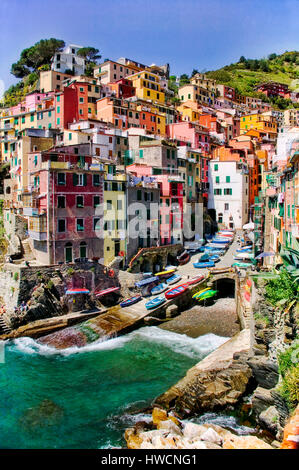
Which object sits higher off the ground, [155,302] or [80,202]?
[80,202]

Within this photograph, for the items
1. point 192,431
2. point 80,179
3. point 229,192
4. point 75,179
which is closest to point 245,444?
point 192,431

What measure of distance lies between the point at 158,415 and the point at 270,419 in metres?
5.22

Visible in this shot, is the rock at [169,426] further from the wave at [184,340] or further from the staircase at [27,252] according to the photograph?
the staircase at [27,252]

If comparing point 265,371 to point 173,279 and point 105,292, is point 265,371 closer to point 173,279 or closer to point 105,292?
point 105,292

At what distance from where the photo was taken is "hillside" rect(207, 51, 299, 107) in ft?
438

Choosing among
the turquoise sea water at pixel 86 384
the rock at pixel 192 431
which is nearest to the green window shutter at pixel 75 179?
the turquoise sea water at pixel 86 384

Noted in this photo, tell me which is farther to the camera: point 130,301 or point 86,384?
point 130,301

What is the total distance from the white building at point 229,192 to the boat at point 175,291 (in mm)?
26737

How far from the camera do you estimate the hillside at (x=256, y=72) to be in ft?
438

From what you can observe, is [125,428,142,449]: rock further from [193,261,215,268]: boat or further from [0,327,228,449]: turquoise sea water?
[193,261,215,268]: boat

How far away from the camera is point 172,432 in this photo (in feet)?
50.4

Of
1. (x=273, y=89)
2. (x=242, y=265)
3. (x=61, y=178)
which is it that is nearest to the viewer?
(x=61, y=178)

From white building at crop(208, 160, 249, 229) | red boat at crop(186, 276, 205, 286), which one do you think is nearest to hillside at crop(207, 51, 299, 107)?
white building at crop(208, 160, 249, 229)

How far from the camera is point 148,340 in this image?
29.9m
